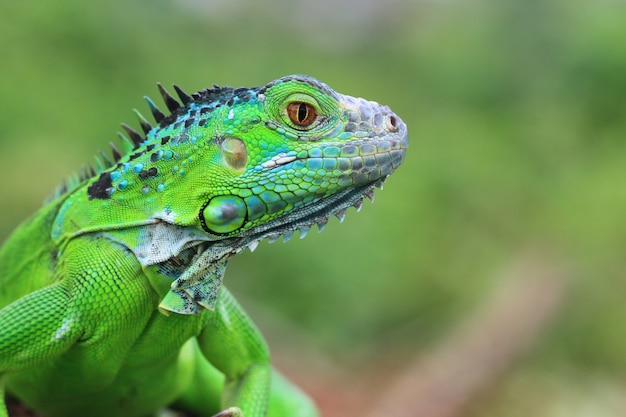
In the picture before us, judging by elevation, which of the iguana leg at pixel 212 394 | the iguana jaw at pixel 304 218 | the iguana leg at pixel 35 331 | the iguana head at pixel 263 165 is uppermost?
the iguana head at pixel 263 165

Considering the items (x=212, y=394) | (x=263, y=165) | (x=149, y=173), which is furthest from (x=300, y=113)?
(x=212, y=394)

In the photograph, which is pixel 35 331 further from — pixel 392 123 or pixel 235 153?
pixel 392 123

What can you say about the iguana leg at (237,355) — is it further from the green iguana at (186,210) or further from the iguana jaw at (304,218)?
the iguana jaw at (304,218)

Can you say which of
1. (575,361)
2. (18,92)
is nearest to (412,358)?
(575,361)

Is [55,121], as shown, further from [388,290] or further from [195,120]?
[195,120]

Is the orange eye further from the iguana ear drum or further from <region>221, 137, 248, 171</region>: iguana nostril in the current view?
the iguana ear drum

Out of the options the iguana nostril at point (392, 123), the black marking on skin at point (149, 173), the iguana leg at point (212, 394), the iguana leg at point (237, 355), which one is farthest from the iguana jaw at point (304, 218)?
the iguana leg at point (212, 394)
